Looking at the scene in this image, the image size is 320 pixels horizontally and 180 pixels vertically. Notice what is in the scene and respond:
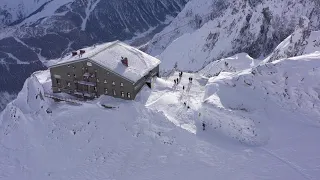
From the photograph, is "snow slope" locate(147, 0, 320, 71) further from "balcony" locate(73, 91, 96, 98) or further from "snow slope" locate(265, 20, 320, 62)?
"balcony" locate(73, 91, 96, 98)

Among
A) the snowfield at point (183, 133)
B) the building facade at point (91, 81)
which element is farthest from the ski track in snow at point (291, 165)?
the building facade at point (91, 81)

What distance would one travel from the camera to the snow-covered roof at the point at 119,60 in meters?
62.7

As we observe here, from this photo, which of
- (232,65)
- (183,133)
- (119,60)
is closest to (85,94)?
(119,60)

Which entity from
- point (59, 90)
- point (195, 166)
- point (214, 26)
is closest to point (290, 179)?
point (195, 166)

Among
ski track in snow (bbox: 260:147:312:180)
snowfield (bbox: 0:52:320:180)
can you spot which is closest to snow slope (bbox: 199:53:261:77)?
snowfield (bbox: 0:52:320:180)

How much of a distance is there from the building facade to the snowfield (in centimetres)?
181

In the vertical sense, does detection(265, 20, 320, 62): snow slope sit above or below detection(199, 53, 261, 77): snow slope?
above

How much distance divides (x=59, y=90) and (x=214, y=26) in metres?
84.2

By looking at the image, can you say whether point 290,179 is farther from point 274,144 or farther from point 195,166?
point 195,166

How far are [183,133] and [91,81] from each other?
729 inches

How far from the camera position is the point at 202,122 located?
57156mm

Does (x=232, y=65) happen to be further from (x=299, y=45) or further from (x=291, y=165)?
(x=291, y=165)

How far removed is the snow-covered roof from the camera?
62.7 metres

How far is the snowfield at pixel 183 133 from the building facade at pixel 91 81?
1.81 m
